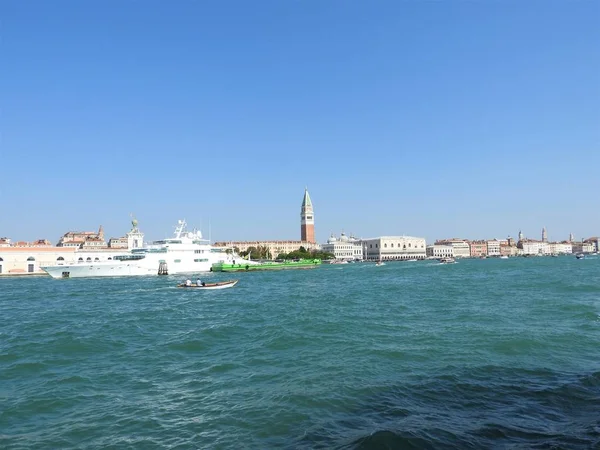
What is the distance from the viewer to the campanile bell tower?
161m

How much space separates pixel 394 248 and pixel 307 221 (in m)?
31.5

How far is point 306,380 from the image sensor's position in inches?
399

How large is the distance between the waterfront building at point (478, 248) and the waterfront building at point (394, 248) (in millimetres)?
23894

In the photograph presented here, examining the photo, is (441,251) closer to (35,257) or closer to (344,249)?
(344,249)

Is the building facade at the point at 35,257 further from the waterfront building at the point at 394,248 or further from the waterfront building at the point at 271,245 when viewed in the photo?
the waterfront building at the point at 394,248

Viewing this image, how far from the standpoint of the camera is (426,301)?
24969mm

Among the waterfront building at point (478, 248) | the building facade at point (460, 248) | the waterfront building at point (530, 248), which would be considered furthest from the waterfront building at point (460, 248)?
the waterfront building at point (530, 248)

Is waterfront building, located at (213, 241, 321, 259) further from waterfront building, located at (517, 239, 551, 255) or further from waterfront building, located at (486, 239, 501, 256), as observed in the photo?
waterfront building, located at (517, 239, 551, 255)

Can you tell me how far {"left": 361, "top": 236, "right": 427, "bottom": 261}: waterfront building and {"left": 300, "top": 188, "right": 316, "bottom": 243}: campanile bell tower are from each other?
20.2m

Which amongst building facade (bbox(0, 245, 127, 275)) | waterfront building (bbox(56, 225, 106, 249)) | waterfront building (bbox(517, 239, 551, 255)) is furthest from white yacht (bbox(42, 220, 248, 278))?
waterfront building (bbox(517, 239, 551, 255))

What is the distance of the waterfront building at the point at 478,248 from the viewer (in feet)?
577

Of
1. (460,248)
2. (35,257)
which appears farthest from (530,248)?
(35,257)

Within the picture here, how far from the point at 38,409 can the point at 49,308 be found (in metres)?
17.7

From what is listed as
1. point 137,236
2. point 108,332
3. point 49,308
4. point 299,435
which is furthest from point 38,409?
point 137,236
